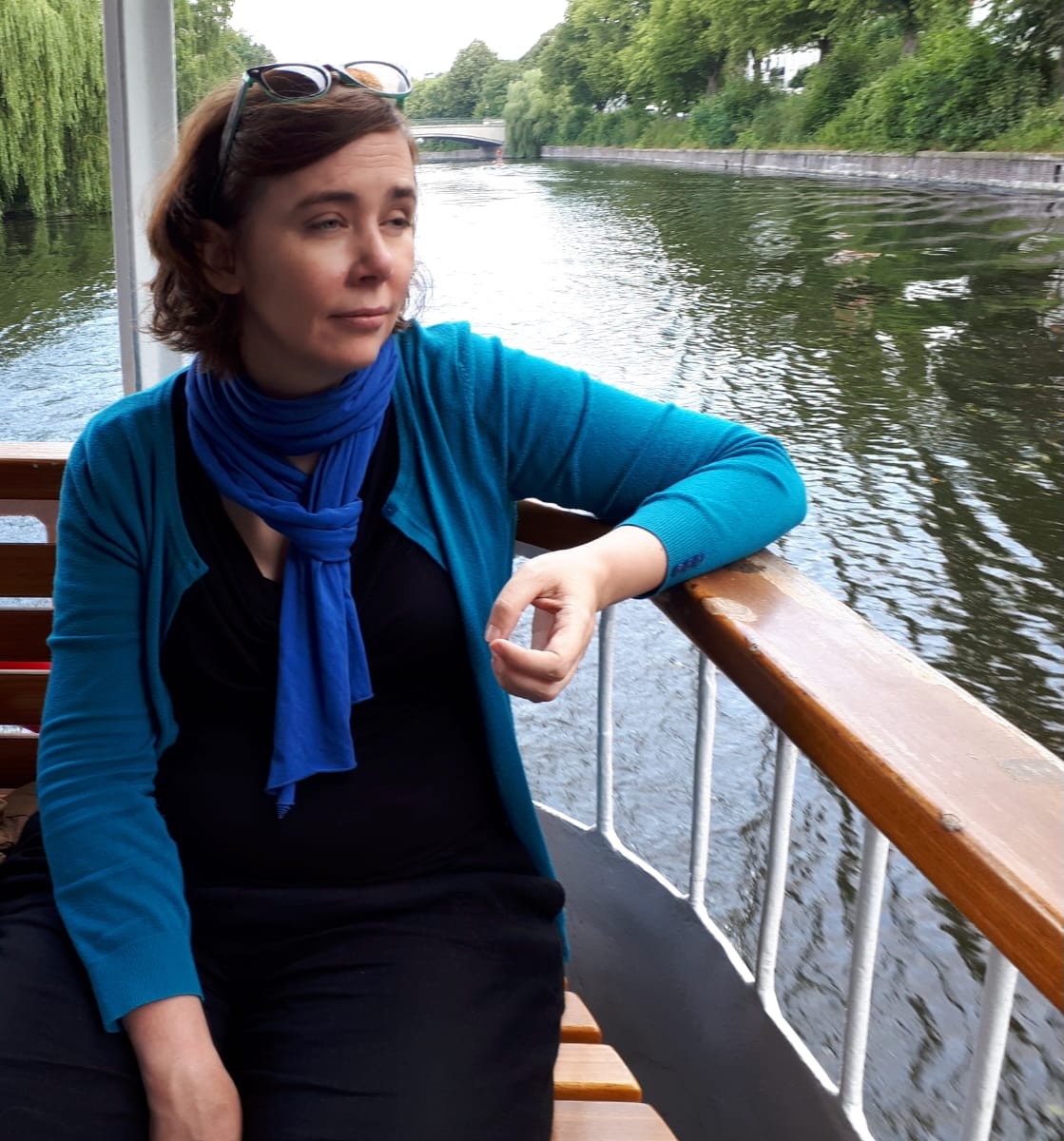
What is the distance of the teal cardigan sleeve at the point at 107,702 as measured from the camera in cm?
87

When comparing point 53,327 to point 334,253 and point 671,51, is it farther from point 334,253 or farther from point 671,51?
point 671,51

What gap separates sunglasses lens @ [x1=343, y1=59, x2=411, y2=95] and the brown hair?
0.01 meters

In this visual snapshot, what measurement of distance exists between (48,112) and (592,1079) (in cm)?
400

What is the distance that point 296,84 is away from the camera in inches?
33.9

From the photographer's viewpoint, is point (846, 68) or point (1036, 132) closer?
point (1036, 132)

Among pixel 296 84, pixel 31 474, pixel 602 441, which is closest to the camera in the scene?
pixel 296 84

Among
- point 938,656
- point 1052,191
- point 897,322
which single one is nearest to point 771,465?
point 938,656

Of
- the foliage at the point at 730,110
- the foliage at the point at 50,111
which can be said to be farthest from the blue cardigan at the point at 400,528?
the foliage at the point at 730,110

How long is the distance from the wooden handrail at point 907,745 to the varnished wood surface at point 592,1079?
0.36 meters

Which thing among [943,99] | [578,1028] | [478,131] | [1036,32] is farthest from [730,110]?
[578,1028]

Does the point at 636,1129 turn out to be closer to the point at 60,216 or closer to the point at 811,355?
the point at 60,216

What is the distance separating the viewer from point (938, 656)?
5297 mm

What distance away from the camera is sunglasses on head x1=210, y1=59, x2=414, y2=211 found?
857 millimetres

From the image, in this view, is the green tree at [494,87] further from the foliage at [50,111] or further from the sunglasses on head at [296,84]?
the sunglasses on head at [296,84]
